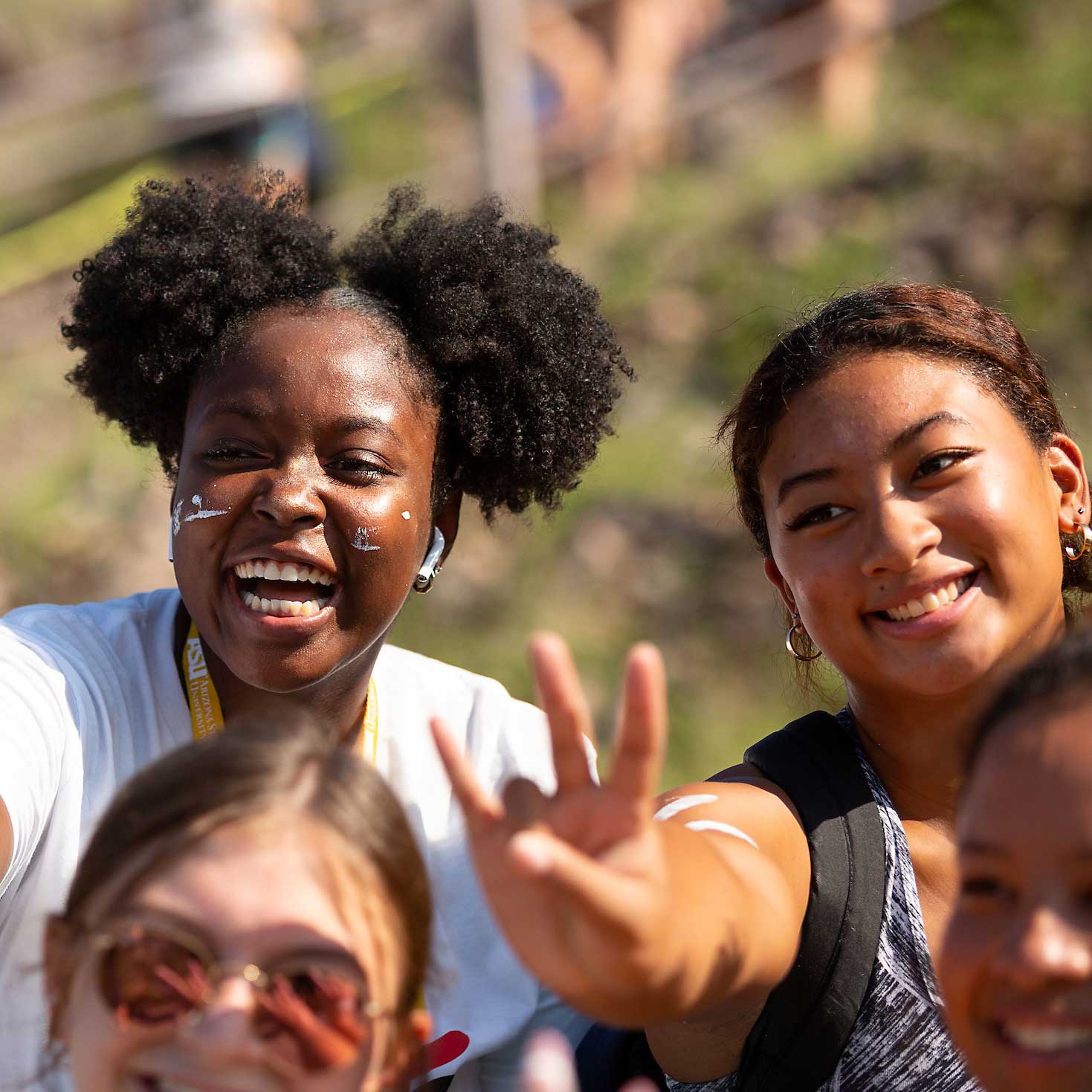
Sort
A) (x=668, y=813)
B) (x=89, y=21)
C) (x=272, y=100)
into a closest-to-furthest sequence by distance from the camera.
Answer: (x=668, y=813), (x=272, y=100), (x=89, y=21)

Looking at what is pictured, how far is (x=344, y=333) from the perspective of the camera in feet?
9.89

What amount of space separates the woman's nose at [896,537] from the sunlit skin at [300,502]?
957mm

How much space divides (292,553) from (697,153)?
22.8 ft

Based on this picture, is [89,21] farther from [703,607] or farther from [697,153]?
[703,607]

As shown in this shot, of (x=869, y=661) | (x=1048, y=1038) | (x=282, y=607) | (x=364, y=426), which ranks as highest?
(x=364, y=426)

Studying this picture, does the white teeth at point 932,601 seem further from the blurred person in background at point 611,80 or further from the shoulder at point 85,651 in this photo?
the blurred person in background at point 611,80

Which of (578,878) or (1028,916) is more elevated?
(578,878)

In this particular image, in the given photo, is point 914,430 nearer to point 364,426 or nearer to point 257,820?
point 364,426

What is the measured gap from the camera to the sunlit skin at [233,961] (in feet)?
5.47

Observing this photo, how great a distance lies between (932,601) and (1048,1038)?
0.96 meters

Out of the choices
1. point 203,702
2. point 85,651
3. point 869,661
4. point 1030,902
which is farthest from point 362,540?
point 1030,902

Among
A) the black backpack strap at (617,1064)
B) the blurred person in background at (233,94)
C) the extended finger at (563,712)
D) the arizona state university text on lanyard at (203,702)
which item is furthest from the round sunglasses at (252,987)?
the blurred person in background at (233,94)

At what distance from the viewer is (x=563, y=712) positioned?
1700 millimetres

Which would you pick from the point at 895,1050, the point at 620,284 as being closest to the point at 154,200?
the point at 895,1050
